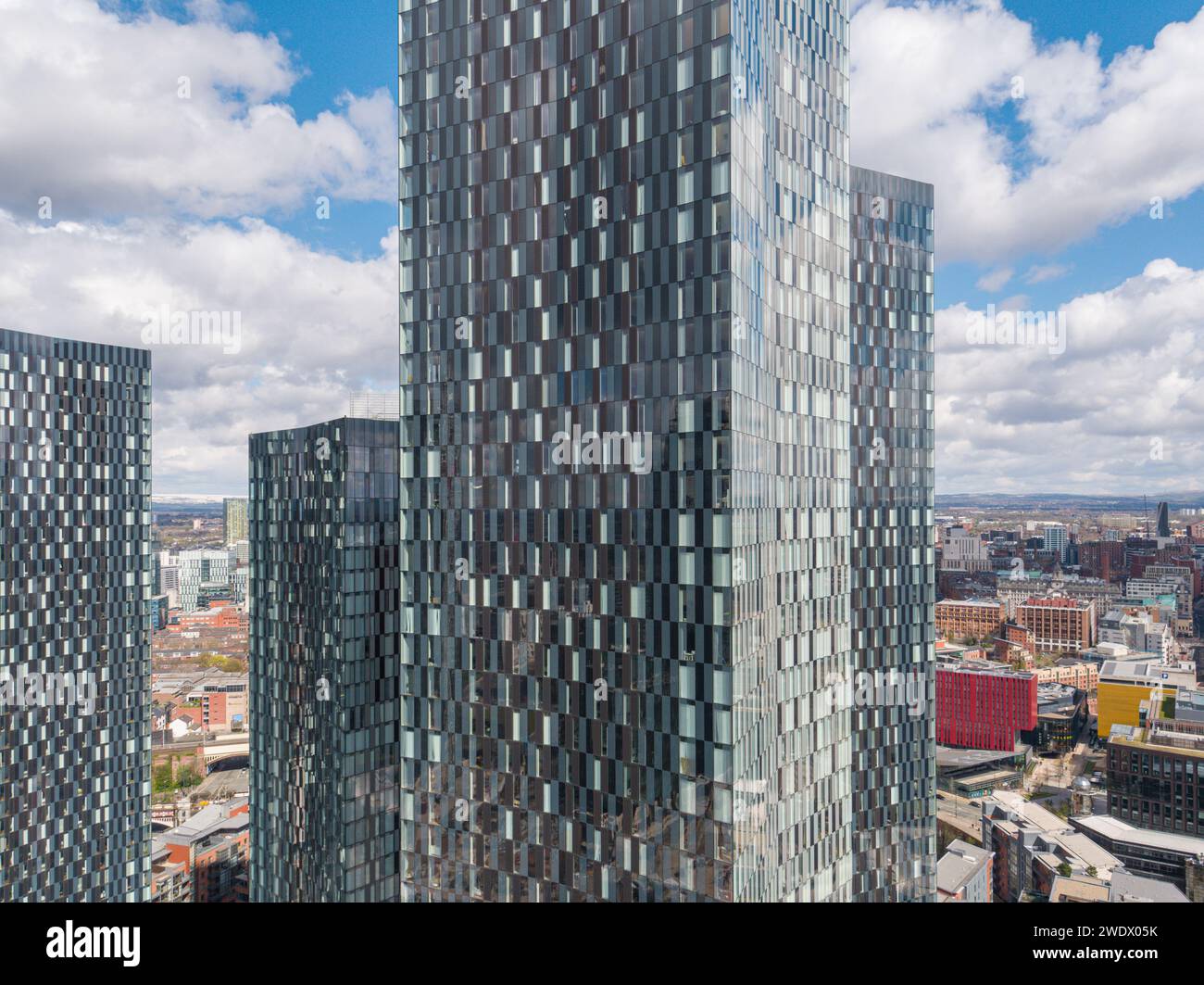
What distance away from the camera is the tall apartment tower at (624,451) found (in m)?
49.9

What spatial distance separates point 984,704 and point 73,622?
15878 cm

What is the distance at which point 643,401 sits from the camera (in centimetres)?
5253

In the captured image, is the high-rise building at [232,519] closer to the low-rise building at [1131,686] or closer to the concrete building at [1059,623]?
the low-rise building at [1131,686]

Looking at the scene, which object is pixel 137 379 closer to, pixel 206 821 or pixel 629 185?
pixel 206 821

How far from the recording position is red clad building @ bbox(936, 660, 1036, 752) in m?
153

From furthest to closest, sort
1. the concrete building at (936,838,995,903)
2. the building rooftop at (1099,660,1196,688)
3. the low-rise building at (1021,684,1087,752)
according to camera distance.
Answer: the low-rise building at (1021,684,1087,752) < the building rooftop at (1099,660,1196,688) < the concrete building at (936,838,995,903)

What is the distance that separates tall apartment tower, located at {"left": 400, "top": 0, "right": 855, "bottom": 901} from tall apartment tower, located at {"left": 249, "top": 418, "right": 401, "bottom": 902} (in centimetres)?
1963

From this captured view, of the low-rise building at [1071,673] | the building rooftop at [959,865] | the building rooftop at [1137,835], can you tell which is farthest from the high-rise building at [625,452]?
the low-rise building at [1071,673]

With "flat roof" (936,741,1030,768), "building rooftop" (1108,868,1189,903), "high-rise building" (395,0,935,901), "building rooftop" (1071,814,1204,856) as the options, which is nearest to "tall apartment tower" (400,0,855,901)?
"high-rise building" (395,0,935,901)

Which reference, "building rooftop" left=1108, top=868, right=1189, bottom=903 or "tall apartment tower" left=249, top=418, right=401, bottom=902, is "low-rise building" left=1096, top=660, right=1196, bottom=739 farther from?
"tall apartment tower" left=249, top=418, right=401, bottom=902

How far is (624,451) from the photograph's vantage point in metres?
53.3

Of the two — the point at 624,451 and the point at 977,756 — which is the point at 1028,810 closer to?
the point at 977,756
